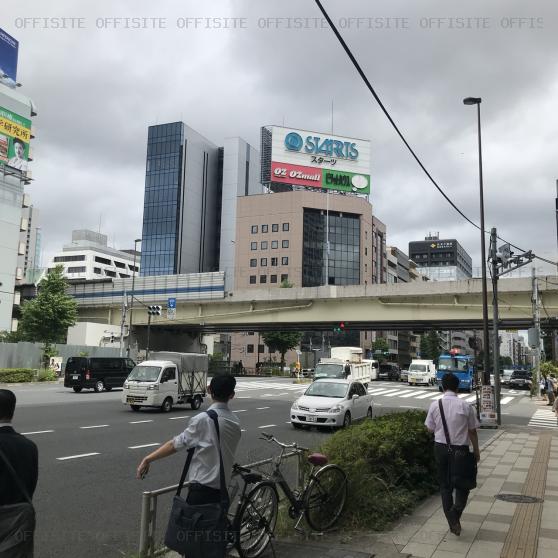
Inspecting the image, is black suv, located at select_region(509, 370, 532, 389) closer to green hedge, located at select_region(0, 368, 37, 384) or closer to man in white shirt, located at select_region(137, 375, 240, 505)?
green hedge, located at select_region(0, 368, 37, 384)

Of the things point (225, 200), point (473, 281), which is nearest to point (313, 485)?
point (473, 281)

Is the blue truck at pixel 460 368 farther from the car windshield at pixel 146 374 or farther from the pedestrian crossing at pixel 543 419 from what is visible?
the car windshield at pixel 146 374

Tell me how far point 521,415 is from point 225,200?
97.3 meters

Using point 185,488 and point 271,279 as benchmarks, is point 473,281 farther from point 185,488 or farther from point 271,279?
point 271,279

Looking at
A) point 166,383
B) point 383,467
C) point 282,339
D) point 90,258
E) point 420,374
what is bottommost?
point 420,374

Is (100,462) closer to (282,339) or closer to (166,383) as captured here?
(166,383)

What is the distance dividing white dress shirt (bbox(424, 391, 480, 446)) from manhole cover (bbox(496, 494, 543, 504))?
2293 mm

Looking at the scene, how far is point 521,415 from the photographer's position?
951 inches

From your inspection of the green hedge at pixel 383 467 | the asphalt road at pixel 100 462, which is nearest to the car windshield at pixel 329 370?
the asphalt road at pixel 100 462

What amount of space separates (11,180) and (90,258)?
6370 cm

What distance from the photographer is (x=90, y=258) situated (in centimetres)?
12681

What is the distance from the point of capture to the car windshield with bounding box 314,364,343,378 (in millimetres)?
30692

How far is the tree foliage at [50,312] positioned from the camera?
1811 inches

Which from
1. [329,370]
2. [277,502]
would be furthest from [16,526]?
[329,370]
